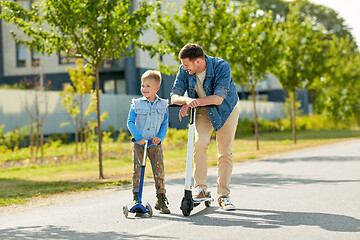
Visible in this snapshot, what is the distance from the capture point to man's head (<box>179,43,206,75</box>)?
6.59m

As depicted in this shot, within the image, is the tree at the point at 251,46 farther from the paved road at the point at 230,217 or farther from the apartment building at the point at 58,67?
the apartment building at the point at 58,67

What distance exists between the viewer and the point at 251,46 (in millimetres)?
20031

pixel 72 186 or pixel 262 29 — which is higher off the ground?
pixel 262 29

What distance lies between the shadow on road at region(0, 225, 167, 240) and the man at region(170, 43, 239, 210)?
4.75 ft

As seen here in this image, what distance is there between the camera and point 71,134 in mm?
27703

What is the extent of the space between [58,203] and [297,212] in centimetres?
373

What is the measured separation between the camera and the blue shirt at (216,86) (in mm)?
6820

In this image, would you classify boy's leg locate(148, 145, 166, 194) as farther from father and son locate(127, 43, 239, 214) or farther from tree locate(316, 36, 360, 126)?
tree locate(316, 36, 360, 126)

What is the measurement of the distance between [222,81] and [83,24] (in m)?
6.42

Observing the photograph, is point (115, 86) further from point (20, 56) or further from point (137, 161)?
point (137, 161)

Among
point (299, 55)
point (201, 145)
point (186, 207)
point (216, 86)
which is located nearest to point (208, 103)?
point (216, 86)

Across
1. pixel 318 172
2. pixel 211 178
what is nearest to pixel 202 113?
pixel 211 178

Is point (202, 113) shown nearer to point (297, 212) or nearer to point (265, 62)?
point (297, 212)

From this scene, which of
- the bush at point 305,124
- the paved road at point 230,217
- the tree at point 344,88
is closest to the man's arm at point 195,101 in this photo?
the paved road at point 230,217
